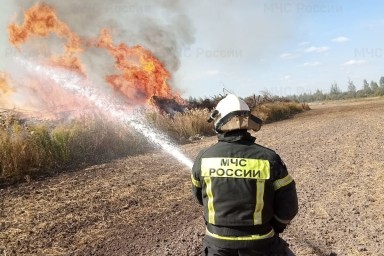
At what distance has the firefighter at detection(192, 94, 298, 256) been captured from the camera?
253cm

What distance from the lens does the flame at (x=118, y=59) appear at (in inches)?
687

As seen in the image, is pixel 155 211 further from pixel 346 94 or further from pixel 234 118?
pixel 346 94

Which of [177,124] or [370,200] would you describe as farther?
[177,124]

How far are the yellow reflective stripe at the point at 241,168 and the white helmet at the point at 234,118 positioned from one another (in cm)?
22

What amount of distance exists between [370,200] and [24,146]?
7.05 m

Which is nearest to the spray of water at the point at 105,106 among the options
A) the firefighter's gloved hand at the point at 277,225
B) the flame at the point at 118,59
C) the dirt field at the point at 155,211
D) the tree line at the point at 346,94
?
the flame at the point at 118,59

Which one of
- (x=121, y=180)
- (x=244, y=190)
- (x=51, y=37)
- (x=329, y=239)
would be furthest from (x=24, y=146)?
(x=51, y=37)

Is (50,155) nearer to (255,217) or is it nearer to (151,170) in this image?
(151,170)

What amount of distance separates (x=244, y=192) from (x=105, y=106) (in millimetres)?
14133

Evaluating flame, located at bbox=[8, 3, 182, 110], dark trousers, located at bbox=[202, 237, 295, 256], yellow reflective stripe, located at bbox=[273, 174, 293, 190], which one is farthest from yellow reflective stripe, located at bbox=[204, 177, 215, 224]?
flame, located at bbox=[8, 3, 182, 110]

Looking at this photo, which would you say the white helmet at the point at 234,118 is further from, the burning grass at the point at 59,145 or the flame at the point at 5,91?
the flame at the point at 5,91

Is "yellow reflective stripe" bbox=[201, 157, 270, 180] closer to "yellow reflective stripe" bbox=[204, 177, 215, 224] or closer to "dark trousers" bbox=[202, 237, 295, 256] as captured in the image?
"yellow reflective stripe" bbox=[204, 177, 215, 224]

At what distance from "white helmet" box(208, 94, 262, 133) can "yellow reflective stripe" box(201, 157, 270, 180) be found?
0.22 meters

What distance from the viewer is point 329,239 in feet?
15.2
